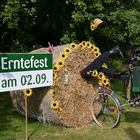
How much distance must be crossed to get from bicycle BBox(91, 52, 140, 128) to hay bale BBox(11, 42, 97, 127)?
0.18m

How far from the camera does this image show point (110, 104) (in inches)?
364

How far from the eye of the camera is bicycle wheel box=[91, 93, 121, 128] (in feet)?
29.0

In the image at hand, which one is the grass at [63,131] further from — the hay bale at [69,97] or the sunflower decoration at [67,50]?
the sunflower decoration at [67,50]

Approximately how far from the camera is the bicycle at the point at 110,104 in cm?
869

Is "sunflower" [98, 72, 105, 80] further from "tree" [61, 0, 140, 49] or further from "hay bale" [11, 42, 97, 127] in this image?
"tree" [61, 0, 140, 49]

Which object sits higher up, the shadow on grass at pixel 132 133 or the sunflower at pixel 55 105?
the sunflower at pixel 55 105

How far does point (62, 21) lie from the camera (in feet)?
48.0

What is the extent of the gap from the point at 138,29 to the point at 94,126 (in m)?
5.36

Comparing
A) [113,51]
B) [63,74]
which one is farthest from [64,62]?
[113,51]

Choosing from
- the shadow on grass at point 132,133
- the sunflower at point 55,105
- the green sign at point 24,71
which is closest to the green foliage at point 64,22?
the green sign at point 24,71

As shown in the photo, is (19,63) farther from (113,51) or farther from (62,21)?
(62,21)

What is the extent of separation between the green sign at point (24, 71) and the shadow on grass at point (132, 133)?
A: 5.51 ft

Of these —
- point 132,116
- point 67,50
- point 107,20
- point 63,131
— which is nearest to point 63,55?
point 67,50

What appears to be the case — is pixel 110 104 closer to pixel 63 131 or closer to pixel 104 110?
pixel 104 110
